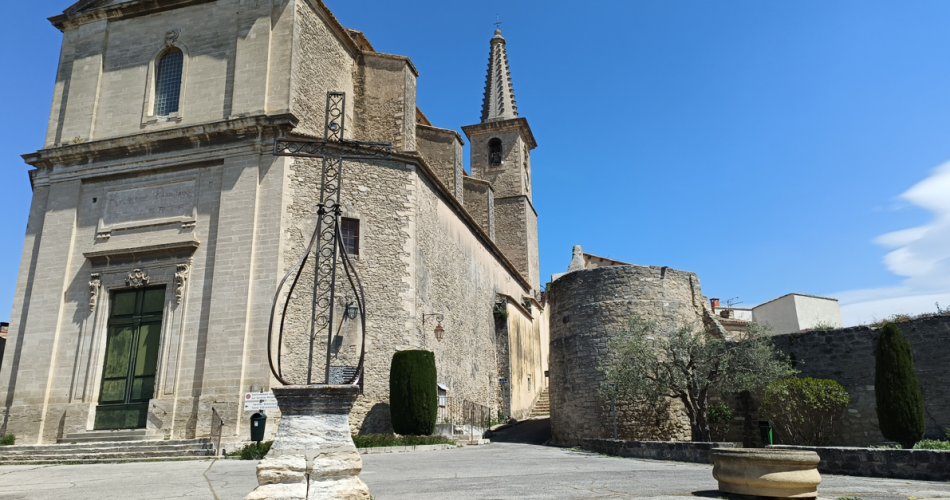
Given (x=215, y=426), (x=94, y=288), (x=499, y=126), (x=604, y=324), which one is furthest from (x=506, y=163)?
(x=215, y=426)

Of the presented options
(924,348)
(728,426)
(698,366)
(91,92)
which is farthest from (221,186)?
(924,348)

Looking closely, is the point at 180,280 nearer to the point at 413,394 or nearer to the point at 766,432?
the point at 413,394

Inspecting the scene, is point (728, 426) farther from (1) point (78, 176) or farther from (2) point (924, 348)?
Result: (1) point (78, 176)

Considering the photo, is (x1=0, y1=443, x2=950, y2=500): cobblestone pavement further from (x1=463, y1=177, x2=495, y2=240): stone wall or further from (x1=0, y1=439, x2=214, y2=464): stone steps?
(x1=463, y1=177, x2=495, y2=240): stone wall

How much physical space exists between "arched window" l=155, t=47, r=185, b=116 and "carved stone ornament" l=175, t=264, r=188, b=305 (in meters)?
4.98

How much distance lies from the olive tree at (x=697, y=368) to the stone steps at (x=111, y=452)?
9.28 meters

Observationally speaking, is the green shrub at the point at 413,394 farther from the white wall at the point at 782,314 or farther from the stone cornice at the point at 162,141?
the white wall at the point at 782,314

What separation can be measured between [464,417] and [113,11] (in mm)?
16118

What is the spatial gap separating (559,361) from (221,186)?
10.1 meters

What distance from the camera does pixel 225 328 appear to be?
1559cm

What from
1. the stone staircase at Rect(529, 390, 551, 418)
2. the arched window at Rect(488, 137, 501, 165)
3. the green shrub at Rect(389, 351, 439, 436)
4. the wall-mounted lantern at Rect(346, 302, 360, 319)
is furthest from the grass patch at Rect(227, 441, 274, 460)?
the arched window at Rect(488, 137, 501, 165)

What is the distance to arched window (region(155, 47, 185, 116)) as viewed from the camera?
18.6m

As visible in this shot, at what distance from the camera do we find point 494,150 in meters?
43.3

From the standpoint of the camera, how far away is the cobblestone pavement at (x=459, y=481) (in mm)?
6754
